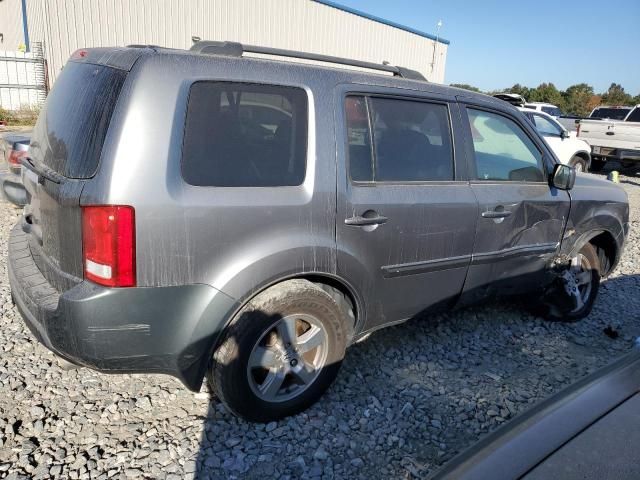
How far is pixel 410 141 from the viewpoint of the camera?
10.1 feet

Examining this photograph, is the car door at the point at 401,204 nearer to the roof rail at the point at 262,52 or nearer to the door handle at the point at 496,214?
the door handle at the point at 496,214

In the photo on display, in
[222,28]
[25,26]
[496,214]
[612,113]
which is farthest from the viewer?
[222,28]

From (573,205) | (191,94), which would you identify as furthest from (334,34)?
(191,94)

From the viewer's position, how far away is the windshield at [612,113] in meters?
16.6

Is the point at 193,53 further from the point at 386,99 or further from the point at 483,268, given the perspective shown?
the point at 483,268

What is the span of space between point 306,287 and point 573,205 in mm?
2456

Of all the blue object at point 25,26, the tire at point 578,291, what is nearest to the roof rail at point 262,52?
the tire at point 578,291

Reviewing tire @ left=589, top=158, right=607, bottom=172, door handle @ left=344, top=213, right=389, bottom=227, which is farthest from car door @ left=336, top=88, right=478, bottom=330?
tire @ left=589, top=158, right=607, bottom=172

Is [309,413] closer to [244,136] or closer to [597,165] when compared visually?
[244,136]

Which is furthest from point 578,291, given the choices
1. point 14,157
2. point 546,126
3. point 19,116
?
point 19,116

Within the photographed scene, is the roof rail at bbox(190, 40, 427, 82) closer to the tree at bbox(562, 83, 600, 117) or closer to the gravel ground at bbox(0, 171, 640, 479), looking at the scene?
the gravel ground at bbox(0, 171, 640, 479)

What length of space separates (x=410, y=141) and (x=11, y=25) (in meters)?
20.8

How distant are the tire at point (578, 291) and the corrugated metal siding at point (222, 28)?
51.7 feet

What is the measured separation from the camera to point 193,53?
2369mm
